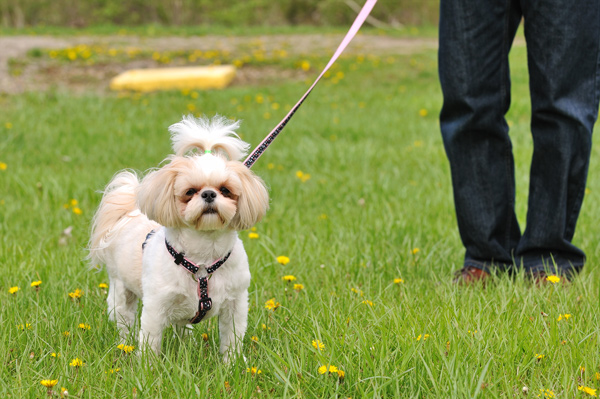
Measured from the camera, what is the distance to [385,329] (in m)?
2.33

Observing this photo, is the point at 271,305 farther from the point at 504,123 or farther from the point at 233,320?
the point at 504,123

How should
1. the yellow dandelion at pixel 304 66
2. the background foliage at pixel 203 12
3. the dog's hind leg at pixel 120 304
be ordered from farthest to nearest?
the background foliage at pixel 203 12 < the yellow dandelion at pixel 304 66 < the dog's hind leg at pixel 120 304

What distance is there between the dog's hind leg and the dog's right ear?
0.62 m

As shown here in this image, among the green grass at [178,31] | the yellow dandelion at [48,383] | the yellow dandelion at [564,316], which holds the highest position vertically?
the green grass at [178,31]

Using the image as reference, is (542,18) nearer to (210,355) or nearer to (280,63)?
(210,355)

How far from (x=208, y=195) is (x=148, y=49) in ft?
37.5

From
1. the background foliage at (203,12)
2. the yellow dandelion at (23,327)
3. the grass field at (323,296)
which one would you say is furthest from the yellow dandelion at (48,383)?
the background foliage at (203,12)

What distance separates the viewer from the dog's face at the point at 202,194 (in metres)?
2.20

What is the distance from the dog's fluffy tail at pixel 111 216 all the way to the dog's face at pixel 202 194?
1.71 ft

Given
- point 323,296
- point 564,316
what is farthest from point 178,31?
point 564,316

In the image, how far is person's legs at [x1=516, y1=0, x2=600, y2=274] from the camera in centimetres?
294

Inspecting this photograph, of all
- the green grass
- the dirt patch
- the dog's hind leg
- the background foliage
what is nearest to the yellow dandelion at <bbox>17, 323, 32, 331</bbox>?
the dog's hind leg

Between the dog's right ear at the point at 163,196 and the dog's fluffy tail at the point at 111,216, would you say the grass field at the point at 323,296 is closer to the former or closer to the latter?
the dog's fluffy tail at the point at 111,216

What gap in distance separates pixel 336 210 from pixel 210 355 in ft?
7.82
